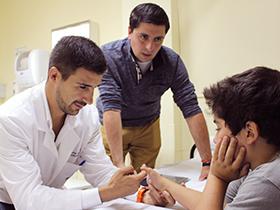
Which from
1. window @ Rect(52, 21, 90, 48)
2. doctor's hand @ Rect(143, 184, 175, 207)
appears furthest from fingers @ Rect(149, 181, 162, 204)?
window @ Rect(52, 21, 90, 48)

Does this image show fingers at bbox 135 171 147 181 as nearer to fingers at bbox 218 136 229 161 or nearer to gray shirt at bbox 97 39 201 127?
fingers at bbox 218 136 229 161

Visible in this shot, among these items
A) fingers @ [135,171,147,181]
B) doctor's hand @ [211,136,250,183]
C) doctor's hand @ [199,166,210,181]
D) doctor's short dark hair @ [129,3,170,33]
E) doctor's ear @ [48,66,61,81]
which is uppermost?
doctor's short dark hair @ [129,3,170,33]

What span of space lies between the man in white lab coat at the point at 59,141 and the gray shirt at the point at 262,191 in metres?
0.40

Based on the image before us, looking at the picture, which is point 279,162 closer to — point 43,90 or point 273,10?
point 43,90

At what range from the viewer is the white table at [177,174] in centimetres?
109

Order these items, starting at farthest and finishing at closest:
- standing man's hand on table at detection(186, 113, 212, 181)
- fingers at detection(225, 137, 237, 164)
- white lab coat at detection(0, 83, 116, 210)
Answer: standing man's hand on table at detection(186, 113, 212, 181)
white lab coat at detection(0, 83, 116, 210)
fingers at detection(225, 137, 237, 164)

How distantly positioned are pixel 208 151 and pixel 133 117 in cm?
47

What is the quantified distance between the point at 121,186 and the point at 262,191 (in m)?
0.46

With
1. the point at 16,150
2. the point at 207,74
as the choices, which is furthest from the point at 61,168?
the point at 207,74

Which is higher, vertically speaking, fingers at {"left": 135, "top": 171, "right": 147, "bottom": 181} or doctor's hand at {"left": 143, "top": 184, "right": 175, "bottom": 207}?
fingers at {"left": 135, "top": 171, "right": 147, "bottom": 181}

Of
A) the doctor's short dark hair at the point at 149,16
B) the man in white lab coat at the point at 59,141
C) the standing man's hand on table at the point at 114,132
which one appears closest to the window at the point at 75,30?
the doctor's short dark hair at the point at 149,16

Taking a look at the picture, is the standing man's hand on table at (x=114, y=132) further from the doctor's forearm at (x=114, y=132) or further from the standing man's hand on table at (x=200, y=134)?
the standing man's hand on table at (x=200, y=134)

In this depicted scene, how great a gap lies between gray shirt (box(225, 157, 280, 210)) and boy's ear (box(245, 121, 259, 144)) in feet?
0.24

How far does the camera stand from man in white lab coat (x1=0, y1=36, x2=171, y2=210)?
1.03m
